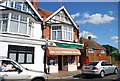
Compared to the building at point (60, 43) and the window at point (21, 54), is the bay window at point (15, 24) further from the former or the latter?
the building at point (60, 43)

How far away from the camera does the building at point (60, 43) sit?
14.5 m

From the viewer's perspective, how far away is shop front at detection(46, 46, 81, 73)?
14.1 metres

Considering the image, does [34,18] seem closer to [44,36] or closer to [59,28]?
[44,36]

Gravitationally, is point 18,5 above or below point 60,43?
above

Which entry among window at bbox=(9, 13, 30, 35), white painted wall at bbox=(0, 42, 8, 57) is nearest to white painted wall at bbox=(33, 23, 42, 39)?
window at bbox=(9, 13, 30, 35)

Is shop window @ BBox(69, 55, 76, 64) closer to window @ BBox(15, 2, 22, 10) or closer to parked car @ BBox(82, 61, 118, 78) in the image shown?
parked car @ BBox(82, 61, 118, 78)

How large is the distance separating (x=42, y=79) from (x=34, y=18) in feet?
33.1

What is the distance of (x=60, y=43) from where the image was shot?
1547 cm

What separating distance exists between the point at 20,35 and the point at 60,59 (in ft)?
21.1

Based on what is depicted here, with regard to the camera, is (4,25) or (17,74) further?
(4,25)

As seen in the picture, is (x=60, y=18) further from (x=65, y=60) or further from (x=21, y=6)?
(x=65, y=60)

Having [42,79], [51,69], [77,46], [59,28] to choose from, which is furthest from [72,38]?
[42,79]

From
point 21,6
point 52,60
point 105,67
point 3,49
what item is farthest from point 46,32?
point 105,67

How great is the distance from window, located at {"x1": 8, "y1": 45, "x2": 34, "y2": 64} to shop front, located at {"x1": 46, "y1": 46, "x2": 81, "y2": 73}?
195 cm
